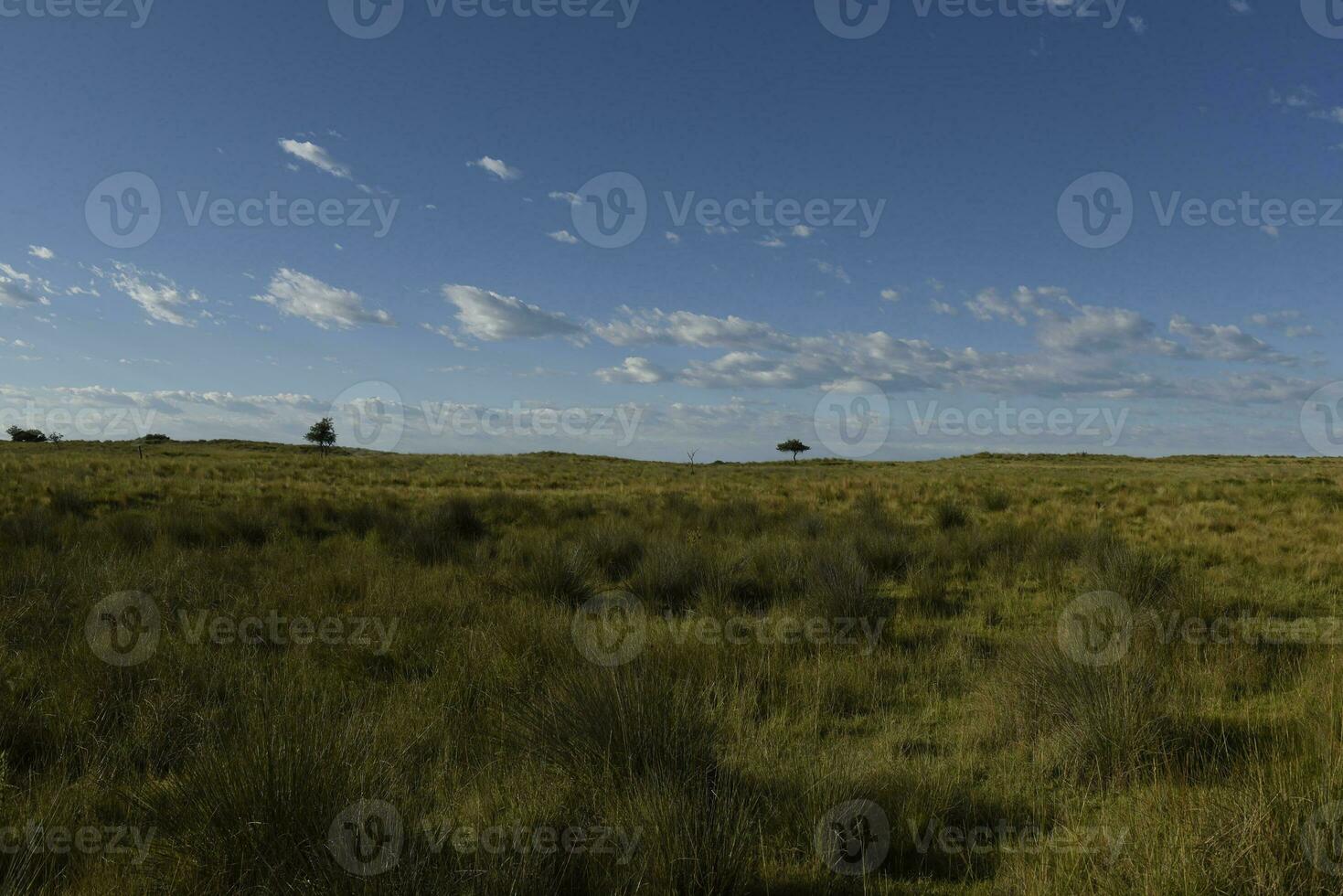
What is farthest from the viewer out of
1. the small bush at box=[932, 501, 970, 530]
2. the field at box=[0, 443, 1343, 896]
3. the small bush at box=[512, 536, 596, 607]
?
the small bush at box=[932, 501, 970, 530]

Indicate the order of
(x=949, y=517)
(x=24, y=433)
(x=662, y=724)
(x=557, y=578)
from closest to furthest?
1. (x=662, y=724)
2. (x=557, y=578)
3. (x=949, y=517)
4. (x=24, y=433)

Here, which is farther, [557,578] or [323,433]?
[323,433]

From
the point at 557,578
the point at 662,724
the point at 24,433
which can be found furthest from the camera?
the point at 24,433

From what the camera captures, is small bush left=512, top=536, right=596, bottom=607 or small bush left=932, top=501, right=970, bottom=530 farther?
small bush left=932, top=501, right=970, bottom=530

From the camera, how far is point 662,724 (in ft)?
11.4

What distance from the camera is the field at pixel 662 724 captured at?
2.70 meters

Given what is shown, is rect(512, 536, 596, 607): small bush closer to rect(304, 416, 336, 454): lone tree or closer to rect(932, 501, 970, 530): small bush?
rect(932, 501, 970, 530): small bush

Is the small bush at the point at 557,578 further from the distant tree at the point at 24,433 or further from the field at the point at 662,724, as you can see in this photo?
the distant tree at the point at 24,433

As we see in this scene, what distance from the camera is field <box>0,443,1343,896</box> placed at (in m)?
2.70

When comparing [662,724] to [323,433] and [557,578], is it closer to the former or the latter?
[557,578]

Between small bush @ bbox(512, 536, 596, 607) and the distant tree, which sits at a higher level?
the distant tree

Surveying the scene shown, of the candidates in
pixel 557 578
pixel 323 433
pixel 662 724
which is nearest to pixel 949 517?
pixel 557 578

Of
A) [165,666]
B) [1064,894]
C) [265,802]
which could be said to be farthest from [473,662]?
[1064,894]

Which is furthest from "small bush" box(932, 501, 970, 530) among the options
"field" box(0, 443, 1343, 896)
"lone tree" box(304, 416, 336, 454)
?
"lone tree" box(304, 416, 336, 454)
